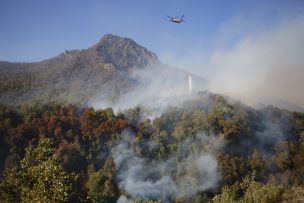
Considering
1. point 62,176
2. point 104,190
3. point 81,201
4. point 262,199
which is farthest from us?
point 104,190

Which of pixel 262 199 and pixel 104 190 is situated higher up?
pixel 262 199

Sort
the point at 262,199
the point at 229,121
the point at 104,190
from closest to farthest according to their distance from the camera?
the point at 262,199, the point at 104,190, the point at 229,121

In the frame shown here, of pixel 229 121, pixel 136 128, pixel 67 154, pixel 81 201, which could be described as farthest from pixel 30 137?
pixel 81 201

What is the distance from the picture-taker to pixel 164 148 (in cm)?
14862

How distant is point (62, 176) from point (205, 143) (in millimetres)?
122157

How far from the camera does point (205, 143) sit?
6112 inches

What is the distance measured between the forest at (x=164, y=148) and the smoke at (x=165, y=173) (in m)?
0.29

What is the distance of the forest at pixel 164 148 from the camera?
4830 inches

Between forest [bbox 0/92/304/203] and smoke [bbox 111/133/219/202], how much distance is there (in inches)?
11.5

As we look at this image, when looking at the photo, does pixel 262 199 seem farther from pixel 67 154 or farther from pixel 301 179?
pixel 301 179

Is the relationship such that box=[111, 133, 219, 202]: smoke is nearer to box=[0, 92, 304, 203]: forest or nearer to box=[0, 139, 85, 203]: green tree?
box=[0, 92, 304, 203]: forest

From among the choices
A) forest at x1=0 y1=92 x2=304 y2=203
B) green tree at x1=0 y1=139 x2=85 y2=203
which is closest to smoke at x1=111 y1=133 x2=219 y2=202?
forest at x1=0 y1=92 x2=304 y2=203

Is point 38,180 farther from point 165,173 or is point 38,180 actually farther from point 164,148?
point 164,148

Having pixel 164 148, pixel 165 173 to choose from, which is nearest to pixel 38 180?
pixel 165 173
